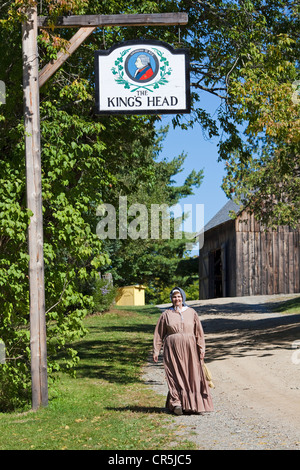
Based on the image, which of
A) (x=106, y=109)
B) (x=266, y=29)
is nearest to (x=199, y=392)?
(x=106, y=109)

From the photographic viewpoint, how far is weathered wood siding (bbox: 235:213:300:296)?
33.7 meters

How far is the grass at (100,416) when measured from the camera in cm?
783

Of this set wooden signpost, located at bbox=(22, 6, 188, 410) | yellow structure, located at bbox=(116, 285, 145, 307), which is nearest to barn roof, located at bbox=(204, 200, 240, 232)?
yellow structure, located at bbox=(116, 285, 145, 307)

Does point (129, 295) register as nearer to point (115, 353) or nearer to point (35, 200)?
point (115, 353)

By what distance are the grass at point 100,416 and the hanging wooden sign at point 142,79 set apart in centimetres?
470

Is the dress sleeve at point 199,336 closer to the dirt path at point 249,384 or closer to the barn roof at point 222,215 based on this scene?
the dirt path at point 249,384

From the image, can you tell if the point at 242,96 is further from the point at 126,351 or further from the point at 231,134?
the point at 126,351

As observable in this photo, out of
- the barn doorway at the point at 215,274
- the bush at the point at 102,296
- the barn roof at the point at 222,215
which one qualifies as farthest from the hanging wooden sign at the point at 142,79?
the barn doorway at the point at 215,274

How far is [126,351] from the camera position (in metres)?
18.0

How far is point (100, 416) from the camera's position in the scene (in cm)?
981

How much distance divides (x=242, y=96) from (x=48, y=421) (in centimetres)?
699

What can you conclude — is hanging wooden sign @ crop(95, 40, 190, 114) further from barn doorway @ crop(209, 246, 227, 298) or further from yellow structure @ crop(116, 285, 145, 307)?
yellow structure @ crop(116, 285, 145, 307)

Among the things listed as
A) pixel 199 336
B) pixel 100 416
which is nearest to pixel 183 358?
pixel 199 336
